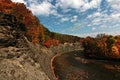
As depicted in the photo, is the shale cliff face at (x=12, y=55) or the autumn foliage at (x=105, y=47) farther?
the autumn foliage at (x=105, y=47)

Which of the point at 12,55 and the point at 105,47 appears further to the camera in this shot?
the point at 105,47

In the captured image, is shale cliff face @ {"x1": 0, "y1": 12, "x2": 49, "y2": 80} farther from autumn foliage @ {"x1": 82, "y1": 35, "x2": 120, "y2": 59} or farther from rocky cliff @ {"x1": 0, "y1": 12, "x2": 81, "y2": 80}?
autumn foliage @ {"x1": 82, "y1": 35, "x2": 120, "y2": 59}

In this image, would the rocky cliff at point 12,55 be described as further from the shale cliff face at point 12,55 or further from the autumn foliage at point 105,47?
the autumn foliage at point 105,47

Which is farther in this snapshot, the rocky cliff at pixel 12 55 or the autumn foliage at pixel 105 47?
the autumn foliage at pixel 105 47

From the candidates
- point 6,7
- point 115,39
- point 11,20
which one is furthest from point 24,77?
point 115,39

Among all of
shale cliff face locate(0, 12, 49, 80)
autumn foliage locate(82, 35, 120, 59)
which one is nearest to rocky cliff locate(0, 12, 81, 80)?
shale cliff face locate(0, 12, 49, 80)

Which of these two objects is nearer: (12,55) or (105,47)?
(12,55)

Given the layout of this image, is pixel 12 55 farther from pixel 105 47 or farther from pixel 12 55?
pixel 105 47

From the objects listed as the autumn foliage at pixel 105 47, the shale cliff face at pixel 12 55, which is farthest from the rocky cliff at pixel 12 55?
the autumn foliage at pixel 105 47

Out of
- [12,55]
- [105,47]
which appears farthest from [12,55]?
[105,47]

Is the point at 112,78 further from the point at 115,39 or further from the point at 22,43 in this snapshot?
the point at 115,39

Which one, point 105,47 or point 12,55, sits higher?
point 12,55

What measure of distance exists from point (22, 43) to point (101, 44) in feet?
261

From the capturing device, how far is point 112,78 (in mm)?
54688
